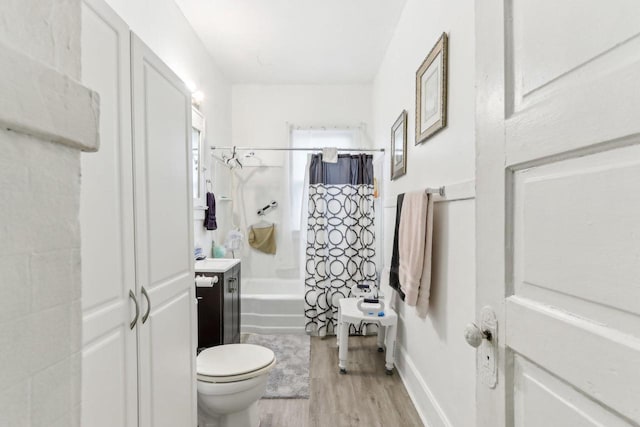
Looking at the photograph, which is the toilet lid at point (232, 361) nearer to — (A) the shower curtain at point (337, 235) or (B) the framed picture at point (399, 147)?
(A) the shower curtain at point (337, 235)

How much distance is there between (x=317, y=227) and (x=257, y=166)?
1214 mm

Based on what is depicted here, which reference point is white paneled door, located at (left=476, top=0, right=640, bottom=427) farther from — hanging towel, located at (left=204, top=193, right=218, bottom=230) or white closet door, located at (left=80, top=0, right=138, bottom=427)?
hanging towel, located at (left=204, top=193, right=218, bottom=230)

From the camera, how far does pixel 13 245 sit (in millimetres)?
407

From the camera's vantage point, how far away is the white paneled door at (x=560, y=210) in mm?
436

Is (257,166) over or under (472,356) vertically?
over

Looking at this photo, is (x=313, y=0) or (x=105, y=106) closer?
(x=105, y=106)

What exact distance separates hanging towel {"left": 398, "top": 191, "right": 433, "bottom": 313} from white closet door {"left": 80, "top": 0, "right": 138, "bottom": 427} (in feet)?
4.47

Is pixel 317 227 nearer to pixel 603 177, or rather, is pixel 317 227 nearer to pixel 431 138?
pixel 431 138

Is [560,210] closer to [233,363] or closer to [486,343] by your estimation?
[486,343]

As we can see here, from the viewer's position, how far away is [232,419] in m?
1.67

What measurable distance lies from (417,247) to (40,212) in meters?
1.65

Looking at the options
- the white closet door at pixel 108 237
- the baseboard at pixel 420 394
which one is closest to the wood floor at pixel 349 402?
the baseboard at pixel 420 394

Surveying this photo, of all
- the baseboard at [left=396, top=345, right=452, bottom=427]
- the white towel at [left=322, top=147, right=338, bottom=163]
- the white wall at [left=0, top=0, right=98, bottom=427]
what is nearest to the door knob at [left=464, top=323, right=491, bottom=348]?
the white wall at [left=0, top=0, right=98, bottom=427]

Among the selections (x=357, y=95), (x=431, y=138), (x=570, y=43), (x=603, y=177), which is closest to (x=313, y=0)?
(x=431, y=138)
